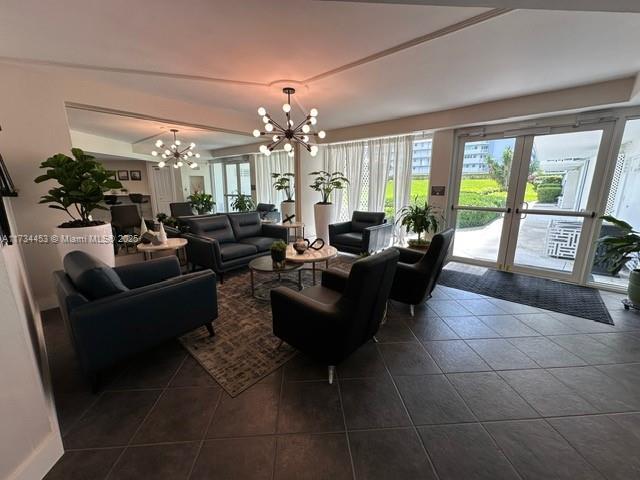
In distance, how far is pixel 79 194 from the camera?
2520 mm

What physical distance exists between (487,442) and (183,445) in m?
1.69

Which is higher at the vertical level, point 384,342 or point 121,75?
point 121,75

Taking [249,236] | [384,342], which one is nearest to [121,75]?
[249,236]

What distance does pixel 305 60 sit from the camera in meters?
2.46

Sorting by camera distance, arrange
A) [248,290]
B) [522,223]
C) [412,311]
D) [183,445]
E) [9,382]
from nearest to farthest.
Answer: [9,382]
[183,445]
[412,311]
[248,290]
[522,223]

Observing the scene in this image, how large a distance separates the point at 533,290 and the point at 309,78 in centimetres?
396

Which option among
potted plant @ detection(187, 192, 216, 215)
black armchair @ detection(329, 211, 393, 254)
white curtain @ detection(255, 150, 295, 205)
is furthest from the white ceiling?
white curtain @ detection(255, 150, 295, 205)

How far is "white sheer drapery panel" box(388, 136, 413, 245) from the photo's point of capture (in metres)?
4.99

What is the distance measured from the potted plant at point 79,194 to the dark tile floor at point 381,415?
0.89 m

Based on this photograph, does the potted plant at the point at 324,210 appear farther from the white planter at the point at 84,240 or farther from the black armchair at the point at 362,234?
the white planter at the point at 84,240

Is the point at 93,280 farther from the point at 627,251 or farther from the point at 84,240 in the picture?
the point at 627,251

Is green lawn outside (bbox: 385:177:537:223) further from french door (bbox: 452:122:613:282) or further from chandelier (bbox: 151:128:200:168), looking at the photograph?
chandelier (bbox: 151:128:200:168)

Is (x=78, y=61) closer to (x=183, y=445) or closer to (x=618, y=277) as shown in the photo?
(x=183, y=445)

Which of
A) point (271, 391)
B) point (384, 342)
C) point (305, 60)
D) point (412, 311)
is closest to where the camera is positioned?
point (271, 391)
